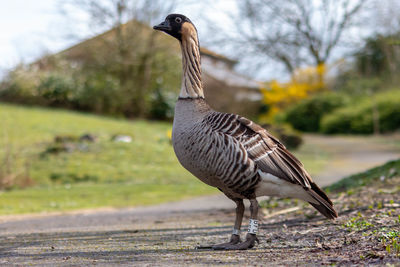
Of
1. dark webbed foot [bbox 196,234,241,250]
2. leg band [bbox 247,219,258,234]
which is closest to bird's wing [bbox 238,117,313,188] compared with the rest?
leg band [bbox 247,219,258,234]

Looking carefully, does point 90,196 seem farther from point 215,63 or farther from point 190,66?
point 215,63

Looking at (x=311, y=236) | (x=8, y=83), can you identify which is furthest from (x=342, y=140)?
(x=311, y=236)

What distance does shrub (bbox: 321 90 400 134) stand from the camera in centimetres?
3200

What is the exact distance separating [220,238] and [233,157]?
1.70 meters

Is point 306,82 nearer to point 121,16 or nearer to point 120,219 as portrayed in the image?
point 121,16

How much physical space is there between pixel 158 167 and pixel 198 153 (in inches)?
482

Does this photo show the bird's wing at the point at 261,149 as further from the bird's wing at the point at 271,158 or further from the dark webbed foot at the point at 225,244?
the dark webbed foot at the point at 225,244

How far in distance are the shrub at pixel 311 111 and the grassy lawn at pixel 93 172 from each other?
15.8 metres

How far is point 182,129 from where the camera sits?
16.0ft

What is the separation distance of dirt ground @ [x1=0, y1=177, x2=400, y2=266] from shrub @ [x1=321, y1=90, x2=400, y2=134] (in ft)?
82.9

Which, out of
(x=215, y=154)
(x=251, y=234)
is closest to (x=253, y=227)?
(x=251, y=234)

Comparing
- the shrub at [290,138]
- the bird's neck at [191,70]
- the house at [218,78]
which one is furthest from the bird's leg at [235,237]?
the house at [218,78]

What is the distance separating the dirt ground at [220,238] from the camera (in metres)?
4.33

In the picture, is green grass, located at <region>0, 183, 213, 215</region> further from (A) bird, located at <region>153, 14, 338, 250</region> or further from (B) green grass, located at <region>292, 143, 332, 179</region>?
(A) bird, located at <region>153, 14, 338, 250</region>
